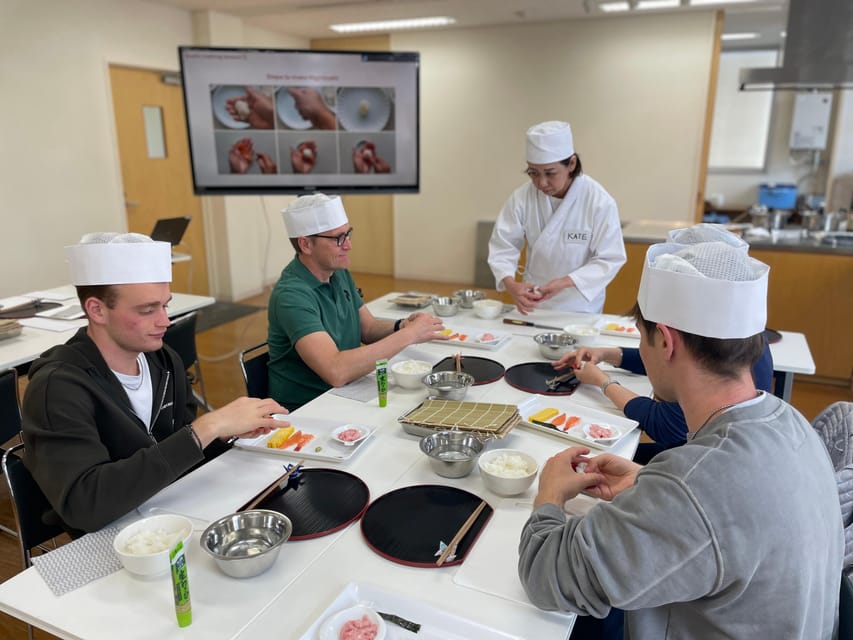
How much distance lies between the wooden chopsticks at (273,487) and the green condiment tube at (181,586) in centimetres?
32

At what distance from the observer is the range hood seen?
12.8ft

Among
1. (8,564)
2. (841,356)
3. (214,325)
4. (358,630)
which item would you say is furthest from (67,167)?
(841,356)

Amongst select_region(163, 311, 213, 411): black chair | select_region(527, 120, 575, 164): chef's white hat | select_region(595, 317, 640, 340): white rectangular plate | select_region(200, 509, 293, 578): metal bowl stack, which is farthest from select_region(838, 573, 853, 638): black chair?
select_region(163, 311, 213, 411): black chair

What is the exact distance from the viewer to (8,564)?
230 cm

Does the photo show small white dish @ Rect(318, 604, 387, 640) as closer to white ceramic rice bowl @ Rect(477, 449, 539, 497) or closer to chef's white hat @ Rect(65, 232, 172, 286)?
white ceramic rice bowl @ Rect(477, 449, 539, 497)

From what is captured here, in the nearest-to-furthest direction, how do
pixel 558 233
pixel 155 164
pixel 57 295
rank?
pixel 558 233 < pixel 57 295 < pixel 155 164

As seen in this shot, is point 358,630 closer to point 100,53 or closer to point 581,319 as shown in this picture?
point 581,319

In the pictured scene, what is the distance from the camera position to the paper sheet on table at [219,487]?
1301mm

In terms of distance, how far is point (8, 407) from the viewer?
2186 mm

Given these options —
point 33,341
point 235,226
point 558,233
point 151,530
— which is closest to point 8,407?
point 33,341

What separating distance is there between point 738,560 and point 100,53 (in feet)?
18.2

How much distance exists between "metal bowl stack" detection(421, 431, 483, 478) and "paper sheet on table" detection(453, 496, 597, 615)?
134mm

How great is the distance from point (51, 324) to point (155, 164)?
3.14m

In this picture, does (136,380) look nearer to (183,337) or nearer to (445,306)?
(183,337)
